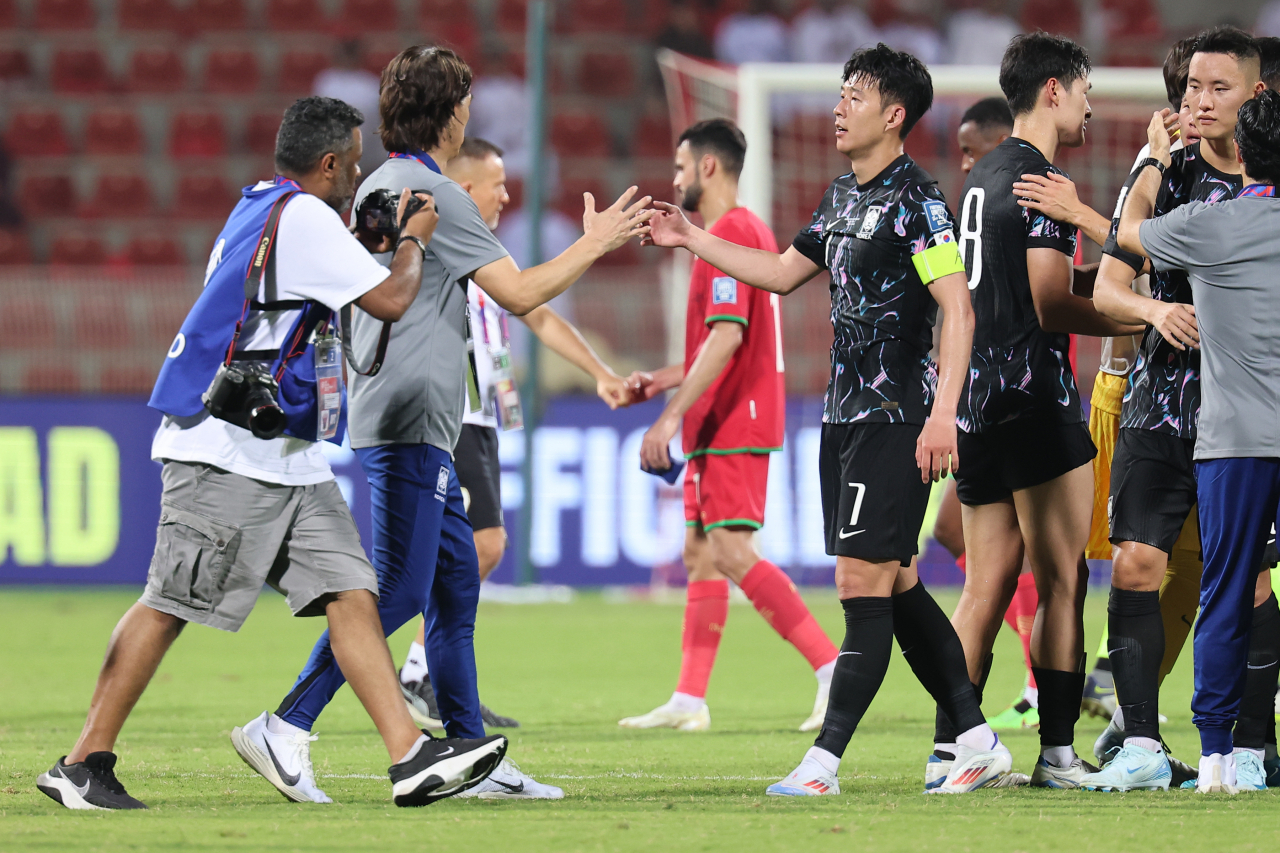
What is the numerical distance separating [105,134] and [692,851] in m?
15.8

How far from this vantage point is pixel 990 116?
6.39 m

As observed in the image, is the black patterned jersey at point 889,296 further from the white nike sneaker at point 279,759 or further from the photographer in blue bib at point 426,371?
the white nike sneaker at point 279,759

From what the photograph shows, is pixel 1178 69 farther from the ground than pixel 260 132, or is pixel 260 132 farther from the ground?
pixel 260 132

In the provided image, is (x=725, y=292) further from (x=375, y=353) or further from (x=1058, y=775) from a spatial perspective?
(x=1058, y=775)

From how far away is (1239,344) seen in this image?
4.26 metres

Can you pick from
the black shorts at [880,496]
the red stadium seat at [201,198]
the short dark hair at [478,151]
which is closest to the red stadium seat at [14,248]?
the red stadium seat at [201,198]

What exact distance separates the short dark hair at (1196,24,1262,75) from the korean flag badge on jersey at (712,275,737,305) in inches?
87.0

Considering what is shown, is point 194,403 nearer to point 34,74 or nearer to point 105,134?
point 105,134

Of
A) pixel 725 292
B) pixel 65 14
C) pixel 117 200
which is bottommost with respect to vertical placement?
pixel 725 292

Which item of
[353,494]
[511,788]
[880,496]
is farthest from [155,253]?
[880,496]

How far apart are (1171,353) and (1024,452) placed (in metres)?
0.51

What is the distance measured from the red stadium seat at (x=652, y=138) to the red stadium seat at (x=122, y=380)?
6.37 metres

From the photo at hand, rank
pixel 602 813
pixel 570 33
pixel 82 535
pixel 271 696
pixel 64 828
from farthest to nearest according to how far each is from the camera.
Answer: pixel 570 33 → pixel 82 535 → pixel 271 696 → pixel 602 813 → pixel 64 828

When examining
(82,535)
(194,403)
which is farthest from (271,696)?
(82,535)
